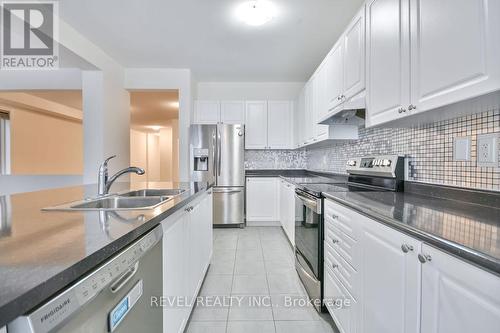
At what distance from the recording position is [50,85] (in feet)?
12.2

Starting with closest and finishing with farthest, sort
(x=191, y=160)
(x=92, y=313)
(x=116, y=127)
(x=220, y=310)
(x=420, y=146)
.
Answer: (x=92, y=313) < (x=420, y=146) < (x=220, y=310) < (x=116, y=127) < (x=191, y=160)

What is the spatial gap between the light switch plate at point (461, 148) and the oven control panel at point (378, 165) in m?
0.40

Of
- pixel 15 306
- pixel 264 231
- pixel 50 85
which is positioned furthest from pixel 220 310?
pixel 50 85

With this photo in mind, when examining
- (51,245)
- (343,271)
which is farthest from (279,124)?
(51,245)

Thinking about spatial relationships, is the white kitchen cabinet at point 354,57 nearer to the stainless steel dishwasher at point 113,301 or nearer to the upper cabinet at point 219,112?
the stainless steel dishwasher at point 113,301

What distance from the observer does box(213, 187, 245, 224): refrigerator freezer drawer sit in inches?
160

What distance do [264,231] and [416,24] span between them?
10.8 feet

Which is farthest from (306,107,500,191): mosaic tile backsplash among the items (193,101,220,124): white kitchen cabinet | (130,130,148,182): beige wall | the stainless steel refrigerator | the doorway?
(130,130,148,182): beige wall

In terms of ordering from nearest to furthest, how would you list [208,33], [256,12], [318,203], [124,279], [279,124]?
1. [124,279]
2. [318,203]
3. [256,12]
4. [208,33]
5. [279,124]

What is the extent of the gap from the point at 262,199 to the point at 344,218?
284 centimetres

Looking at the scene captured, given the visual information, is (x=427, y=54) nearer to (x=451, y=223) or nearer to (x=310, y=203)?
(x=451, y=223)

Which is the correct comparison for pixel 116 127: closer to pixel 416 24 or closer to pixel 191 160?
pixel 191 160

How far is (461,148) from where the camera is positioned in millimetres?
1270

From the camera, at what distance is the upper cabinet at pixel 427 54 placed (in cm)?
86
